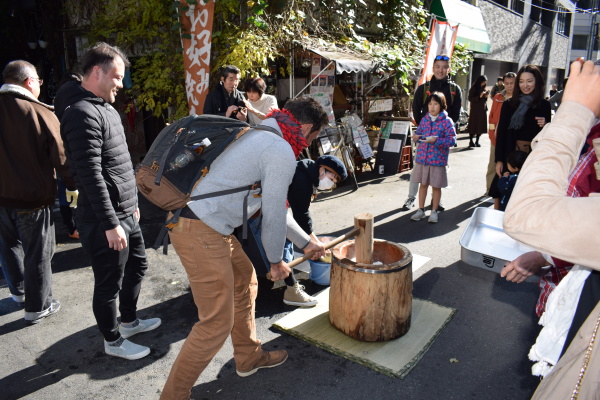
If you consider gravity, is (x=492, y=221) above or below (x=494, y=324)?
above

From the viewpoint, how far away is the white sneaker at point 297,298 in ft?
12.9

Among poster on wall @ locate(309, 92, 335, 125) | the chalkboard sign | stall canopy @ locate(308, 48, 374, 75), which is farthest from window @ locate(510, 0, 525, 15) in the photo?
poster on wall @ locate(309, 92, 335, 125)

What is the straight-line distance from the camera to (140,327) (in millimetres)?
3543

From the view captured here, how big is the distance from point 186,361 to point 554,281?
6.25 feet

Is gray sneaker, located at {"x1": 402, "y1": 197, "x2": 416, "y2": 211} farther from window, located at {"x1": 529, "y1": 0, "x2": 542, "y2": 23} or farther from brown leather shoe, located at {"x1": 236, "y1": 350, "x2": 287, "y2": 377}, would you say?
window, located at {"x1": 529, "y1": 0, "x2": 542, "y2": 23}

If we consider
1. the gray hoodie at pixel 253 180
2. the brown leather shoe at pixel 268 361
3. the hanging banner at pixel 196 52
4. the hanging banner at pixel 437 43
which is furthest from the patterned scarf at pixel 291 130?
the hanging banner at pixel 437 43

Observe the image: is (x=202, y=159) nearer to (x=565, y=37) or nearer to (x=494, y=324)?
(x=494, y=324)

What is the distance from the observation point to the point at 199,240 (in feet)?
7.76

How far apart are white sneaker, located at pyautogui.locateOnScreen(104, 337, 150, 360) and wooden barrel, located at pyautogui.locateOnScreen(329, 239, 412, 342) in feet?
4.90

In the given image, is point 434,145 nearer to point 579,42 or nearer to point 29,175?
point 29,175

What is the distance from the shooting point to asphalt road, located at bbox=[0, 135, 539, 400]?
291 centimetres

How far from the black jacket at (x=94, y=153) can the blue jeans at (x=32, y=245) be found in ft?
3.24

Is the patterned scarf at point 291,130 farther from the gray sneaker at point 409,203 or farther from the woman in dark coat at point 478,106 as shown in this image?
the woman in dark coat at point 478,106

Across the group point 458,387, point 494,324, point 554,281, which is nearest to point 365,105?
point 494,324
